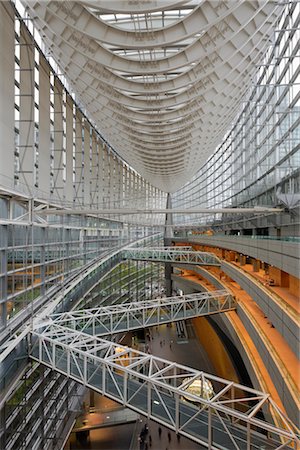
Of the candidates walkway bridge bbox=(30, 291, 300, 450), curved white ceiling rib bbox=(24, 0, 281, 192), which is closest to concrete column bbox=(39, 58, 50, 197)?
curved white ceiling rib bbox=(24, 0, 281, 192)

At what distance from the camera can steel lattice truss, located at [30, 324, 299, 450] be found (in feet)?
26.8

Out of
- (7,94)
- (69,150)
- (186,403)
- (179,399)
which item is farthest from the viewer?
(69,150)

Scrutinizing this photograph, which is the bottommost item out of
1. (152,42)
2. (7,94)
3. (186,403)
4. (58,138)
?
(186,403)

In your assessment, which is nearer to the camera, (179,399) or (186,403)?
(179,399)

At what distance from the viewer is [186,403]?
9750 millimetres

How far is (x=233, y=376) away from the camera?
21.7 metres

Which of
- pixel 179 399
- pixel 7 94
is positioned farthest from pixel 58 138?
pixel 179 399

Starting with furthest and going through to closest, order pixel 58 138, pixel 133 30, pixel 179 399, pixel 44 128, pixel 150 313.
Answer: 1. pixel 150 313
2. pixel 58 138
3. pixel 44 128
4. pixel 179 399
5. pixel 133 30

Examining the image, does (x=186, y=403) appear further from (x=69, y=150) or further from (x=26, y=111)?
(x=69, y=150)

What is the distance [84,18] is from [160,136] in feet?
29.2

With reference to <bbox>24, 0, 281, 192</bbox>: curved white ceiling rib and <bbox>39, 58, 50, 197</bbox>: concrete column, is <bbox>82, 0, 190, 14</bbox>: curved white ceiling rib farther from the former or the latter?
<bbox>39, 58, 50, 197</bbox>: concrete column

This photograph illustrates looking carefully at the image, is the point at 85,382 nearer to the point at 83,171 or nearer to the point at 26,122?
the point at 26,122

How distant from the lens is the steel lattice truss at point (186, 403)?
26.8ft

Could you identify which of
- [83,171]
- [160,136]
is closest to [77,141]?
[83,171]
